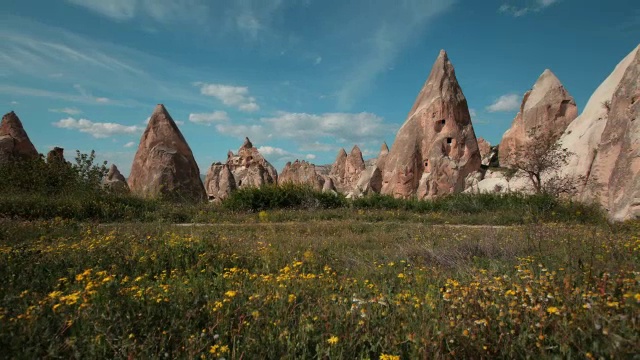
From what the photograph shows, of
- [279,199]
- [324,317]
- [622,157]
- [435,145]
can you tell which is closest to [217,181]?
[435,145]

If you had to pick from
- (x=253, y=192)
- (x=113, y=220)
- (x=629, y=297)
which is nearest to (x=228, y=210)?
(x=253, y=192)

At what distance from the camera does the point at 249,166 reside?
158 feet

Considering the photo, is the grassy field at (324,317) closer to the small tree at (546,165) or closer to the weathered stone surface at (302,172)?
the small tree at (546,165)

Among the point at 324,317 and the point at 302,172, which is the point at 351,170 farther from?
the point at 324,317

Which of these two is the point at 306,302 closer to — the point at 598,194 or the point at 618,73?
the point at 598,194

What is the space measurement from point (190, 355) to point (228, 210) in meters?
12.8

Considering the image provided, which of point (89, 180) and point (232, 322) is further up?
point (89, 180)

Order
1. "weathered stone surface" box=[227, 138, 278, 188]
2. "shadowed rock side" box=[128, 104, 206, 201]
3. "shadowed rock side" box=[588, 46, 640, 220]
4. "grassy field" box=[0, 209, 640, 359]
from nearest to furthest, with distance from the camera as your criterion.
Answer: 1. "grassy field" box=[0, 209, 640, 359]
2. "shadowed rock side" box=[588, 46, 640, 220]
3. "shadowed rock side" box=[128, 104, 206, 201]
4. "weathered stone surface" box=[227, 138, 278, 188]

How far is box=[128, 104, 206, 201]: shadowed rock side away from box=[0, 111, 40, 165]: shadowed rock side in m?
5.18

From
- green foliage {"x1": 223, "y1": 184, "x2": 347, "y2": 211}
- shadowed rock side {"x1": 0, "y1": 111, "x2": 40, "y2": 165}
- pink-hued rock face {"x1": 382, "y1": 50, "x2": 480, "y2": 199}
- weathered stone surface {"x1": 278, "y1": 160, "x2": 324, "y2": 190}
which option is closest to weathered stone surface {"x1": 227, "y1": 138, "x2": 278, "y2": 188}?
weathered stone surface {"x1": 278, "y1": 160, "x2": 324, "y2": 190}

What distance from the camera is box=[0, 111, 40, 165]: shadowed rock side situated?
1934 centimetres

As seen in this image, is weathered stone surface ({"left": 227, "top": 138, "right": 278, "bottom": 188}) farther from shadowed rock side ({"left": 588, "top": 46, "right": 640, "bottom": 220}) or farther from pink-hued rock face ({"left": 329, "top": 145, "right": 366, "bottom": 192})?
shadowed rock side ({"left": 588, "top": 46, "right": 640, "bottom": 220})

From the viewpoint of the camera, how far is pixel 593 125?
2169 centimetres

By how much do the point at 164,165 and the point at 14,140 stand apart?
27.5 feet
